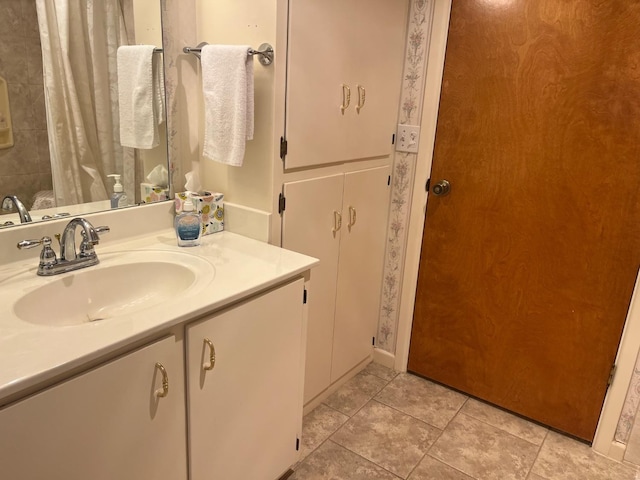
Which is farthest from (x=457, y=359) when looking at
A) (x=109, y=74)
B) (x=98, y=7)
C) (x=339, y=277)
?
(x=98, y=7)

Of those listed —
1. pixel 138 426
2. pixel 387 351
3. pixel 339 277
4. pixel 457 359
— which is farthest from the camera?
pixel 387 351

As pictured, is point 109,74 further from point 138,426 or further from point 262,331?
point 138,426

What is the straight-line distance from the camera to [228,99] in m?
1.48

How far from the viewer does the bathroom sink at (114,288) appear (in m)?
1.17

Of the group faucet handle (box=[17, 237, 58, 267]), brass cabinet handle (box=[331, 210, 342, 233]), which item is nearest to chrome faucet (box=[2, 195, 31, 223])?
faucet handle (box=[17, 237, 58, 267])

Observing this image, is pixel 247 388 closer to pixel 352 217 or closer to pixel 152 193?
pixel 152 193

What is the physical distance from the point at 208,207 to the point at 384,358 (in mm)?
1308

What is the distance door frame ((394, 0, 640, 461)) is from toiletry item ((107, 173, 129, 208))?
1234 mm

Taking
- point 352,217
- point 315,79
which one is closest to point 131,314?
point 315,79

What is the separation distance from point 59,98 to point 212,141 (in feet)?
1.48

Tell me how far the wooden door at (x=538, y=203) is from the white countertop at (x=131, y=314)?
0.92m

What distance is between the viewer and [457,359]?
222cm

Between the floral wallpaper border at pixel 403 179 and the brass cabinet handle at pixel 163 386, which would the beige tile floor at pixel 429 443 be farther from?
the brass cabinet handle at pixel 163 386

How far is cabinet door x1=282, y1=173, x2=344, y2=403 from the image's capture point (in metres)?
1.68
